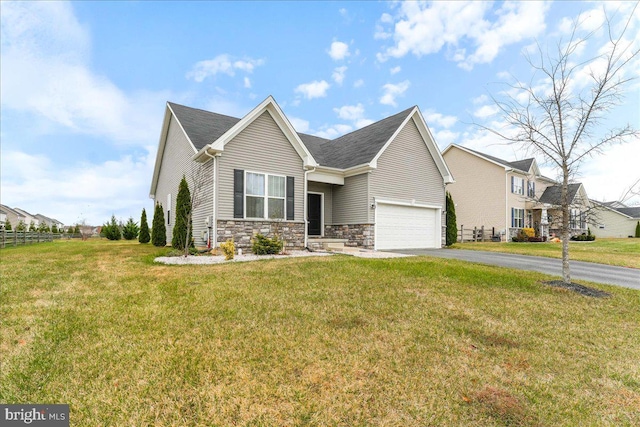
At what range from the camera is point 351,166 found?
14508mm

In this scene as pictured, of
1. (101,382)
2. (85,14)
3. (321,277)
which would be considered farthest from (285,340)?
(85,14)

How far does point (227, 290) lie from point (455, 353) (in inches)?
156

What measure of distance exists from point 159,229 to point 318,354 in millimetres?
16495

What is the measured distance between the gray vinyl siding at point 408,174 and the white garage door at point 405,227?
0.53m

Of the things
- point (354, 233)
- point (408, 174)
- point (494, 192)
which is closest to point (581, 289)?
point (354, 233)

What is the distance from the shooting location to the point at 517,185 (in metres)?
24.8

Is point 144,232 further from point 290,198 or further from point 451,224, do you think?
point 451,224

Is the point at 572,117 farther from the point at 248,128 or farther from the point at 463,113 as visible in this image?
the point at 248,128

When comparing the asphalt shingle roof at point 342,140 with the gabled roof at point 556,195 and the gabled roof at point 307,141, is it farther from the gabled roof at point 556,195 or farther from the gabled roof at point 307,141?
the gabled roof at point 556,195

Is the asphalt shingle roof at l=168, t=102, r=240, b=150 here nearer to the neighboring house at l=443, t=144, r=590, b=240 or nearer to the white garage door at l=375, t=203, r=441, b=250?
the white garage door at l=375, t=203, r=441, b=250

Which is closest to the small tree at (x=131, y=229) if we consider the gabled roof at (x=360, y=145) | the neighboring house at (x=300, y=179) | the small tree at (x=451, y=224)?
the neighboring house at (x=300, y=179)

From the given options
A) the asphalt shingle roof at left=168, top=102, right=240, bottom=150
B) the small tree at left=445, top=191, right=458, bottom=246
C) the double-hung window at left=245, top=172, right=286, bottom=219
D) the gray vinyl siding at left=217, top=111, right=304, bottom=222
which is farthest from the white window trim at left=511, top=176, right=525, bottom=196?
the asphalt shingle roof at left=168, top=102, right=240, bottom=150

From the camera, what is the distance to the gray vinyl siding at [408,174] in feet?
47.4

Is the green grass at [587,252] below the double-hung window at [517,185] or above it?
below
